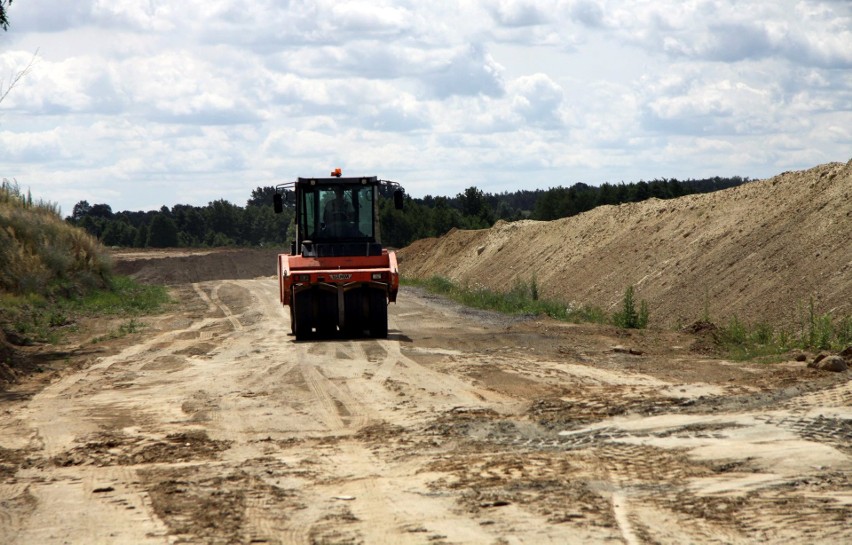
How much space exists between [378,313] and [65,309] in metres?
11.6

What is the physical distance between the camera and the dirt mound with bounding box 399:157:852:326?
20.5 m

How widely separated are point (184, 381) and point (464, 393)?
14.3 ft

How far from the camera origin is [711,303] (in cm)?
2252

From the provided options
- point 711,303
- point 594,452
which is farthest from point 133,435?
point 711,303

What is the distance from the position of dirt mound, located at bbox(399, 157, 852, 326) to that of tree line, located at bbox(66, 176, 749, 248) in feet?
22.2

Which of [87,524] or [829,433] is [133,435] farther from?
[829,433]

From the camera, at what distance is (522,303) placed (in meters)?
29.9

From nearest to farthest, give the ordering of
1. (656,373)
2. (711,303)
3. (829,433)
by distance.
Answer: (829,433)
(656,373)
(711,303)

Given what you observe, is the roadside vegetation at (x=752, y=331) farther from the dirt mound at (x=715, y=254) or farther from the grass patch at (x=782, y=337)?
the dirt mound at (x=715, y=254)

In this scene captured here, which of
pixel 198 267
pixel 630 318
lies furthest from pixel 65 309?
pixel 198 267

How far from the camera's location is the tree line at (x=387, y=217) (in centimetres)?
7088

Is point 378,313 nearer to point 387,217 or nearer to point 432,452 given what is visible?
point 432,452

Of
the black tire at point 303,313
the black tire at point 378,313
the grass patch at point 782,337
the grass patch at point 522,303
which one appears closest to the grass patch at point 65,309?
the black tire at point 303,313

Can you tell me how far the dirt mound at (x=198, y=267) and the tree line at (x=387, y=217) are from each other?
10.8 ft
